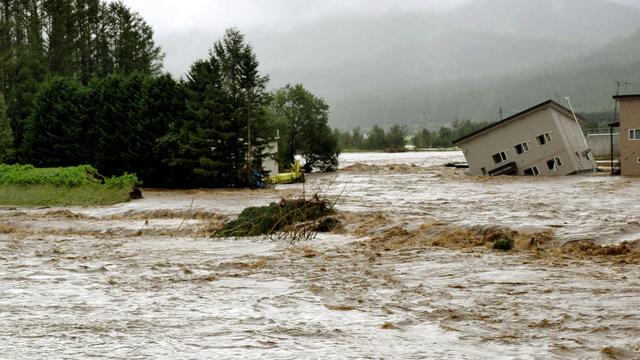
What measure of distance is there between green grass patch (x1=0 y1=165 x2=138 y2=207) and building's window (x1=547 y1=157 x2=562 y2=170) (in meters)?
36.7

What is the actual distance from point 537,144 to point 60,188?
4072cm

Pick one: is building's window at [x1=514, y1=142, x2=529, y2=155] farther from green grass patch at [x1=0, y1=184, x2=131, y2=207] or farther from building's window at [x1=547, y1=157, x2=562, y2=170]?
green grass patch at [x1=0, y1=184, x2=131, y2=207]

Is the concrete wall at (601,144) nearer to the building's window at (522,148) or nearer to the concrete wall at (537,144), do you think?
the concrete wall at (537,144)

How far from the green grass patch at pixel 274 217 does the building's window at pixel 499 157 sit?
43.6 m

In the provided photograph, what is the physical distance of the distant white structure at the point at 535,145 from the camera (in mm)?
64375

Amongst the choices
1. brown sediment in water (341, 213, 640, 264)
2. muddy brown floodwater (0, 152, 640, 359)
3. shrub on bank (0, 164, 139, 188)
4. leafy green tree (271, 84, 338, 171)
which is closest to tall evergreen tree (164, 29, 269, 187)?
shrub on bank (0, 164, 139, 188)

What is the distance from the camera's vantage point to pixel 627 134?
58250 millimetres

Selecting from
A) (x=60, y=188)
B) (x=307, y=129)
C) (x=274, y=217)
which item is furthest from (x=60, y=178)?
(x=307, y=129)

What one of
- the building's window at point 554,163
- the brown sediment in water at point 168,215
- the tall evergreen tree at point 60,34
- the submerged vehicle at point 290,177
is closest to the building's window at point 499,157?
the building's window at point 554,163

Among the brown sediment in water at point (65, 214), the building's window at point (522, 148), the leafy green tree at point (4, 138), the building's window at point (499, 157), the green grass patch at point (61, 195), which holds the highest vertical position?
the leafy green tree at point (4, 138)

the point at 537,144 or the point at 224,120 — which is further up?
the point at 224,120

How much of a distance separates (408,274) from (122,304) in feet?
20.0

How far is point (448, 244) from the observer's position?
20766mm

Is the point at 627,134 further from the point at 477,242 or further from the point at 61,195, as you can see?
the point at 477,242
